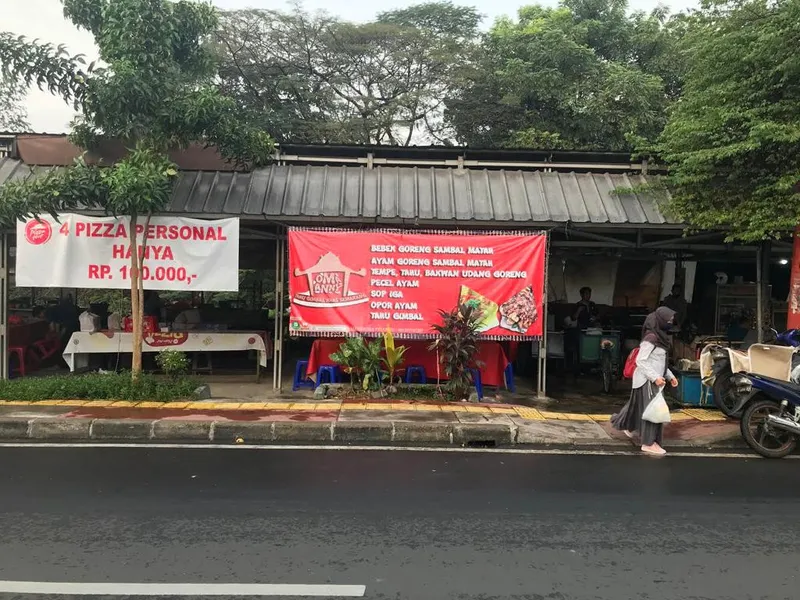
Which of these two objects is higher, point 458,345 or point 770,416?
point 458,345

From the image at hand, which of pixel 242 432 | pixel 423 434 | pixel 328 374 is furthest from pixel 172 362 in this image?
pixel 423 434

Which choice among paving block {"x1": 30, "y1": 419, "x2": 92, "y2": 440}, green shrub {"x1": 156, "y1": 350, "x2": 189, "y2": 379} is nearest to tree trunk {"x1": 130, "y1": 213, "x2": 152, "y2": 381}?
green shrub {"x1": 156, "y1": 350, "x2": 189, "y2": 379}

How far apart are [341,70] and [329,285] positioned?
1479 cm

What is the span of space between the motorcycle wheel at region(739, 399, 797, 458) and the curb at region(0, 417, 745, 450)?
16.1 inches

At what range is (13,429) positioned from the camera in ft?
21.8

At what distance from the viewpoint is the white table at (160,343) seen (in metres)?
9.75

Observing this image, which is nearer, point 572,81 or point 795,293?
point 795,293

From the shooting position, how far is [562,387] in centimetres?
1035

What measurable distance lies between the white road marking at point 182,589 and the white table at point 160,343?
6.76 metres

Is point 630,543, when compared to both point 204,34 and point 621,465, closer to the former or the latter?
point 621,465

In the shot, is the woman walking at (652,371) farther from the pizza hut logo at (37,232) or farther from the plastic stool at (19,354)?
the plastic stool at (19,354)

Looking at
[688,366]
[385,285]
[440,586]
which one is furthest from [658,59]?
[440,586]

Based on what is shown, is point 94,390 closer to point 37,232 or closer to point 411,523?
point 37,232

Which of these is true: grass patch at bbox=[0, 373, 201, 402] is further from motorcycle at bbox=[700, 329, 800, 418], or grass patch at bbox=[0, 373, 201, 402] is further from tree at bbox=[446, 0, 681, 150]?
tree at bbox=[446, 0, 681, 150]
